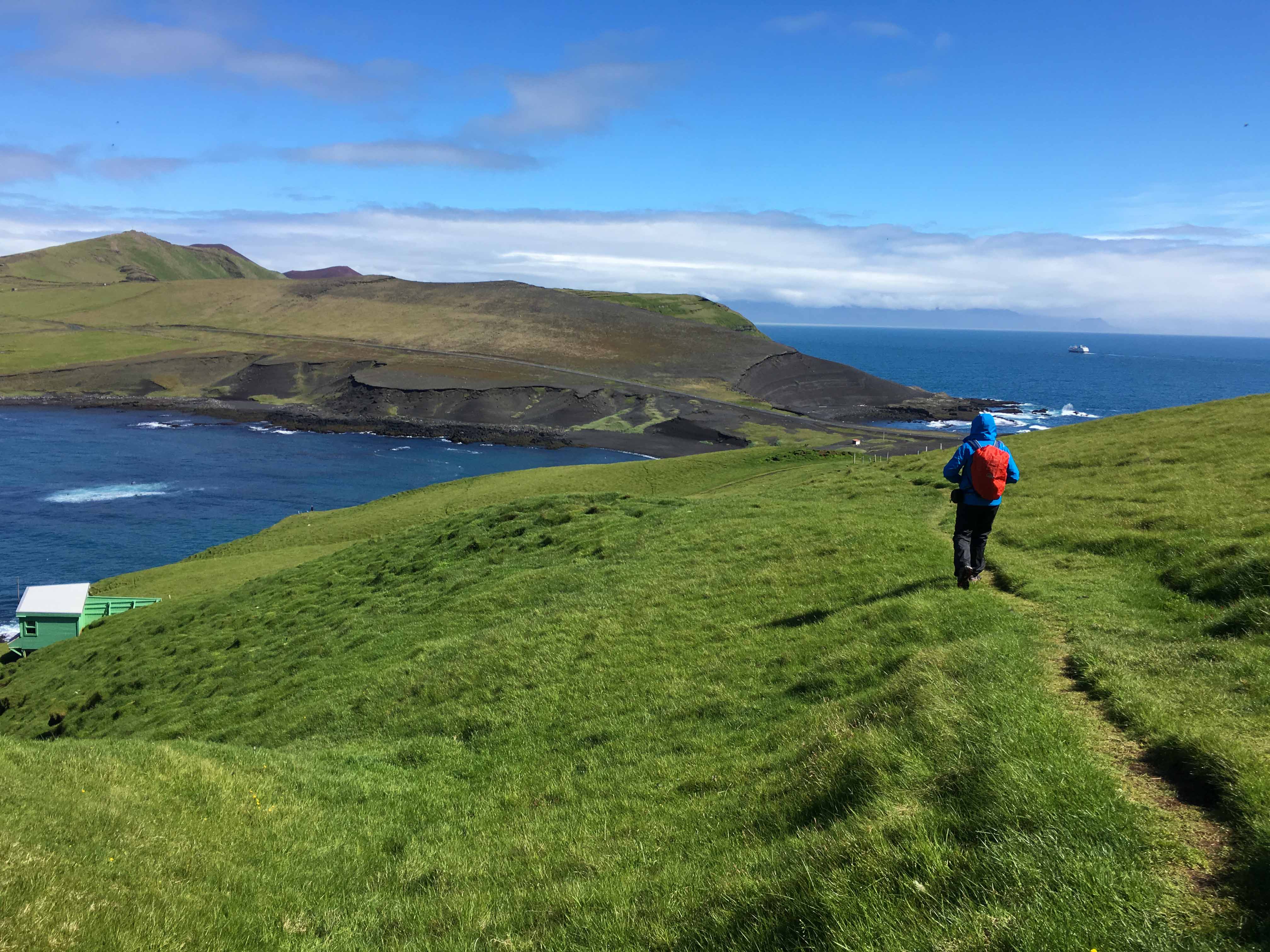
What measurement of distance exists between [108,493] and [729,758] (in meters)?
101

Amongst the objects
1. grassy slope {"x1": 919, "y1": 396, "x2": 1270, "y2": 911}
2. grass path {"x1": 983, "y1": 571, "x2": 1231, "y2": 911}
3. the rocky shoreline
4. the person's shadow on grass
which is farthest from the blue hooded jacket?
the rocky shoreline

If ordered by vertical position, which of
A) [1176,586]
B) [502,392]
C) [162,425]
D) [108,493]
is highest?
[1176,586]

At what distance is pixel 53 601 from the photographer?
39.7 metres

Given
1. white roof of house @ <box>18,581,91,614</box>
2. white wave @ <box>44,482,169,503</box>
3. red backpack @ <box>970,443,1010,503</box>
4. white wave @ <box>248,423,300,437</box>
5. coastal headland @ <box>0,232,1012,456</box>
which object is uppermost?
red backpack @ <box>970,443,1010,503</box>

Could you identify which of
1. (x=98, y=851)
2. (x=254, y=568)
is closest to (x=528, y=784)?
(x=98, y=851)

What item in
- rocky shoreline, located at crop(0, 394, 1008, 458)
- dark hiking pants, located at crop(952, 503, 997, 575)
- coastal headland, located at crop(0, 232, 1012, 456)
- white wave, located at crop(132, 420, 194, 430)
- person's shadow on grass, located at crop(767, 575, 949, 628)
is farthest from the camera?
coastal headland, located at crop(0, 232, 1012, 456)

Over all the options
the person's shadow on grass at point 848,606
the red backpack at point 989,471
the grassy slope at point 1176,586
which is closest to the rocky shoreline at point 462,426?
the grassy slope at point 1176,586

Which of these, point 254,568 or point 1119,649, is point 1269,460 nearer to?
point 1119,649

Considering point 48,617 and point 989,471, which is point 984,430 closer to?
point 989,471

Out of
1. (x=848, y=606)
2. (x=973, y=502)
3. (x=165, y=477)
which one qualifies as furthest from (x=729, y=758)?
(x=165, y=477)

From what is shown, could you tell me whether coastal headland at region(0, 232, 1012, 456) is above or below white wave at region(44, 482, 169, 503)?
above

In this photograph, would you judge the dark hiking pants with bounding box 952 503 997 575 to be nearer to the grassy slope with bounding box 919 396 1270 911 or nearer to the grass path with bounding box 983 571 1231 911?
the grassy slope with bounding box 919 396 1270 911

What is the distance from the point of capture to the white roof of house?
→ 39.1 meters

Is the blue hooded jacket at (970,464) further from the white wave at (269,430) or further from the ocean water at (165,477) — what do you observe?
the white wave at (269,430)
